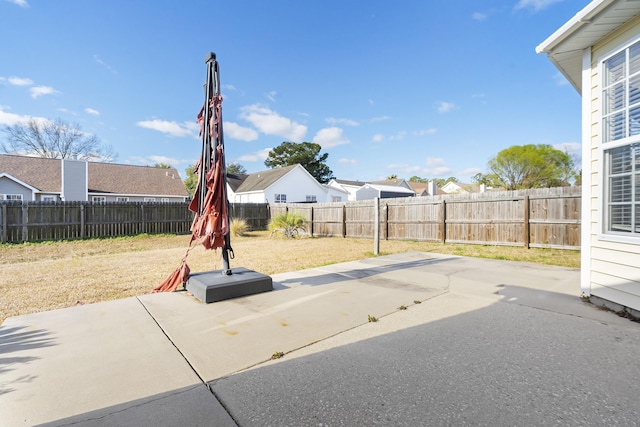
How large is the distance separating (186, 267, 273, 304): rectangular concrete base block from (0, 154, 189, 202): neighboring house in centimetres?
1547

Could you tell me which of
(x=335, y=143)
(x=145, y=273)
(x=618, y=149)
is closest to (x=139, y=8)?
(x=145, y=273)

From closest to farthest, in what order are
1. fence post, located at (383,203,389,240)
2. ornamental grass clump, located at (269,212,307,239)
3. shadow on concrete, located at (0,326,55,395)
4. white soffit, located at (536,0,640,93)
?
1. shadow on concrete, located at (0,326,55,395)
2. white soffit, located at (536,0,640,93)
3. fence post, located at (383,203,389,240)
4. ornamental grass clump, located at (269,212,307,239)

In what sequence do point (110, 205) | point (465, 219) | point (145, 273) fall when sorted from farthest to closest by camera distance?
1. point (110, 205)
2. point (465, 219)
3. point (145, 273)

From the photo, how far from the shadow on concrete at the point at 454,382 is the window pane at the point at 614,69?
9.23 feet

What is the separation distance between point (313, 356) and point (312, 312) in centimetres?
98

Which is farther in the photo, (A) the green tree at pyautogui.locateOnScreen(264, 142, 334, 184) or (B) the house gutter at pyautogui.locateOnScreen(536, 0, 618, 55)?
(A) the green tree at pyautogui.locateOnScreen(264, 142, 334, 184)

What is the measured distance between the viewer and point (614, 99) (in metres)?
3.24

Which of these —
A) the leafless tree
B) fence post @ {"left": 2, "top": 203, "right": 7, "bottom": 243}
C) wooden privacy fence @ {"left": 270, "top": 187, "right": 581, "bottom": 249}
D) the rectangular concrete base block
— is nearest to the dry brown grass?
wooden privacy fence @ {"left": 270, "top": 187, "right": 581, "bottom": 249}

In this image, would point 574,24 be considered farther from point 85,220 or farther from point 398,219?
point 85,220

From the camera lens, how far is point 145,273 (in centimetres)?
584

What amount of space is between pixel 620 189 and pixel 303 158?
34.8 metres

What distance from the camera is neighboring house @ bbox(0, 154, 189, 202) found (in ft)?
57.3

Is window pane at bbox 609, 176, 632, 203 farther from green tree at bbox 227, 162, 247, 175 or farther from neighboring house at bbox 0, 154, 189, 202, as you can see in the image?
green tree at bbox 227, 162, 247, 175

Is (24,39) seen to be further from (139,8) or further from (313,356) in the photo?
(313,356)
